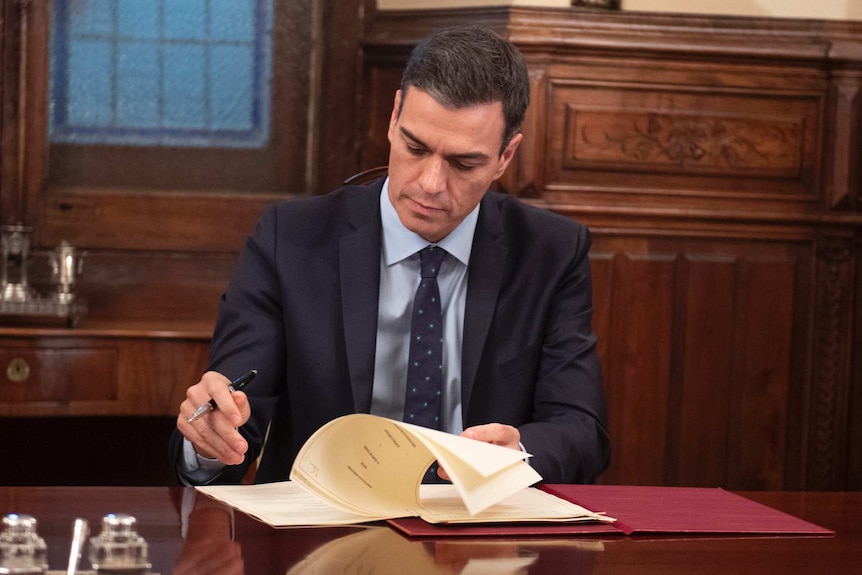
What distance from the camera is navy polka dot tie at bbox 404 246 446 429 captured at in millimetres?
1993

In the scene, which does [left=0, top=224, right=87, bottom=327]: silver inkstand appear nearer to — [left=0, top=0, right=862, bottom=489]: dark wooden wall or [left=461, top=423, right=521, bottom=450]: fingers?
[left=0, top=0, right=862, bottom=489]: dark wooden wall

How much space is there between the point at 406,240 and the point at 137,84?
1903 mm

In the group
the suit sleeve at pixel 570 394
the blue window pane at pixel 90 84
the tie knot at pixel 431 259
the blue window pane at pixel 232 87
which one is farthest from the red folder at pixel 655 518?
the blue window pane at pixel 90 84

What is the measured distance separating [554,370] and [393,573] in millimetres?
930

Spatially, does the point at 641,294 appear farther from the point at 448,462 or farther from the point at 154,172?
the point at 448,462

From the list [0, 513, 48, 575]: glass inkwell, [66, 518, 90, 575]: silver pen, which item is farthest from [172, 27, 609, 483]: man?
[0, 513, 48, 575]: glass inkwell

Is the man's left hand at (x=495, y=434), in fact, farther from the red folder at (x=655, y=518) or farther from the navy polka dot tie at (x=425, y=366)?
the navy polka dot tie at (x=425, y=366)

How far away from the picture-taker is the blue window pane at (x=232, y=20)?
3.71 metres

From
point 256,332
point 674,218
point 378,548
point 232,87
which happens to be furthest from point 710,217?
point 378,548

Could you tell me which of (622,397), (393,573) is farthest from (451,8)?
(393,573)

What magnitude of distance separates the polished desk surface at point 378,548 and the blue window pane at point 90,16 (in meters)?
2.40

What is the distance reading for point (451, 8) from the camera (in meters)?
3.56

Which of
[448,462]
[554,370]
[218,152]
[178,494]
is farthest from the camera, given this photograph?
[218,152]

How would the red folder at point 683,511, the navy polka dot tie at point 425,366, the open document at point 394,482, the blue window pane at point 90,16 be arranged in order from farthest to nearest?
the blue window pane at point 90,16
the navy polka dot tie at point 425,366
the red folder at point 683,511
the open document at point 394,482
